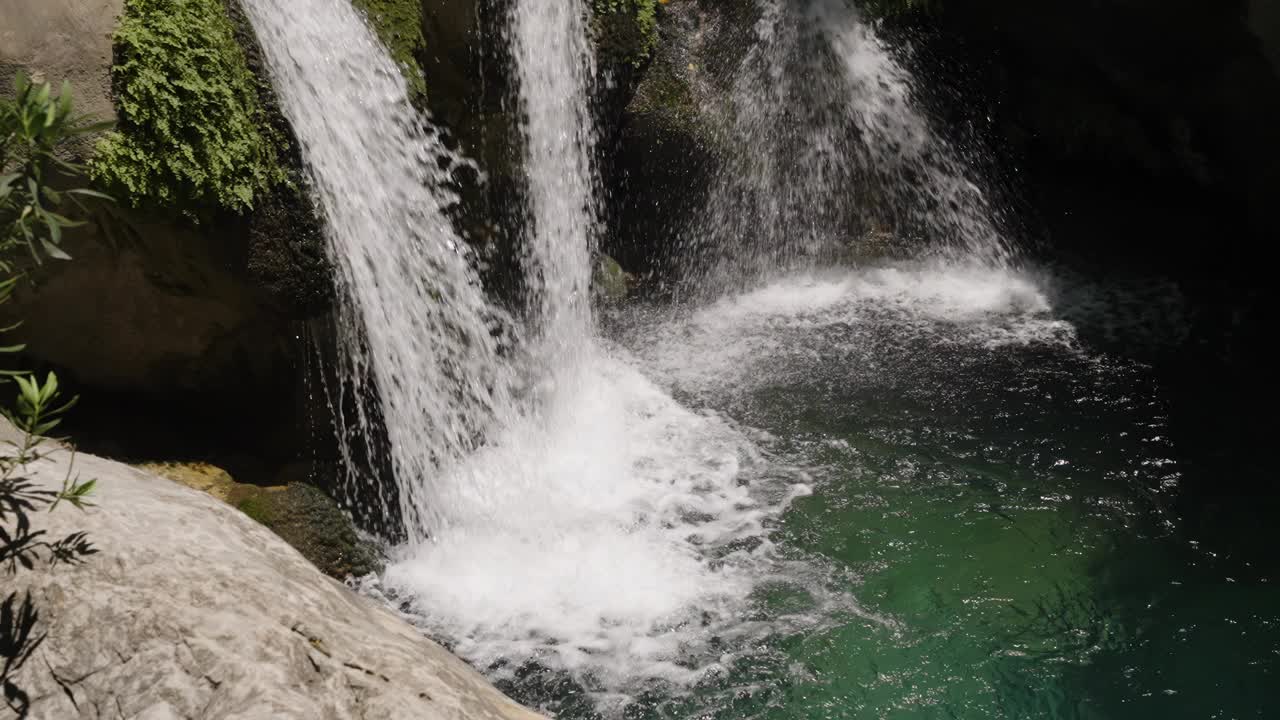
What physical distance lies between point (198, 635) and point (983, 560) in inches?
156

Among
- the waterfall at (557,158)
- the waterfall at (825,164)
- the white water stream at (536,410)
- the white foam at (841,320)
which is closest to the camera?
the white water stream at (536,410)

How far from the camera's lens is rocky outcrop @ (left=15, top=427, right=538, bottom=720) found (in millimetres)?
2254

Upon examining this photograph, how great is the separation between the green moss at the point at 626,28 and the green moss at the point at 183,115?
3.29 metres

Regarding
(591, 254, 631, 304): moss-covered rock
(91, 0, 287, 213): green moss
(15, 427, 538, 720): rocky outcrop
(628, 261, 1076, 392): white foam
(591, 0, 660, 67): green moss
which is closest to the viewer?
(15, 427, 538, 720): rocky outcrop

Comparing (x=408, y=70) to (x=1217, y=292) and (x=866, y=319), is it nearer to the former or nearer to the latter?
(x=866, y=319)

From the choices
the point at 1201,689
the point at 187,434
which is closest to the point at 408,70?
the point at 187,434

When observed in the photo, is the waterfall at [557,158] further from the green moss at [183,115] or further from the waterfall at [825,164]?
the green moss at [183,115]

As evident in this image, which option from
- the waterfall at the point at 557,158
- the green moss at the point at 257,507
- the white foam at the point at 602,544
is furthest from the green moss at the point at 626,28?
the green moss at the point at 257,507

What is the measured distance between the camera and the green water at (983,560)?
4.28m

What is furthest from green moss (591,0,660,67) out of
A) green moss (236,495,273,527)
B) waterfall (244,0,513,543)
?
green moss (236,495,273,527)

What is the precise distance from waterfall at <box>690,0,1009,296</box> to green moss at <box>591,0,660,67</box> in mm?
799

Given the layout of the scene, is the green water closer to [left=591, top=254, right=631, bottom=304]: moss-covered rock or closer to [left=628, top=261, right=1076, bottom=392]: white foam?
[left=628, top=261, right=1076, bottom=392]: white foam

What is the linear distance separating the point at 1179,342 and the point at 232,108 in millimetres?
6246

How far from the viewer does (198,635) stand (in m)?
2.35
